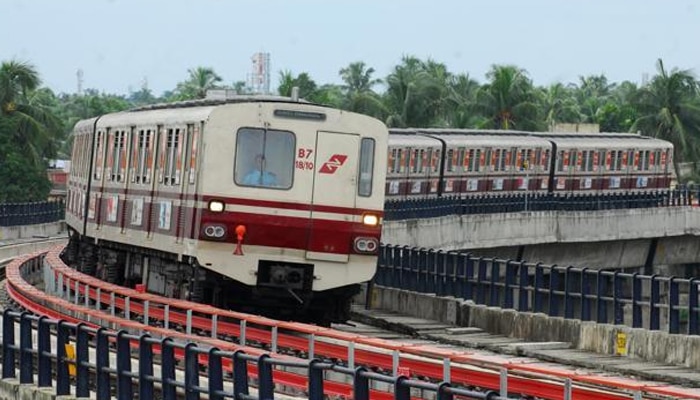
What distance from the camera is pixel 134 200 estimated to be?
29.4 metres

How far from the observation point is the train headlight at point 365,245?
26.2m

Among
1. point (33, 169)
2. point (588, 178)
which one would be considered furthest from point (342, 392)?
point (33, 169)

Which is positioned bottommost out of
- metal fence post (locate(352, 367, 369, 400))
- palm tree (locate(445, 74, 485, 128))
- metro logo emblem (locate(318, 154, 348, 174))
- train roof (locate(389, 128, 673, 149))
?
metal fence post (locate(352, 367, 369, 400))

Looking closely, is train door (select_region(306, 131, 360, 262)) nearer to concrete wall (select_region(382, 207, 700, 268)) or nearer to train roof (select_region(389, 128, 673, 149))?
concrete wall (select_region(382, 207, 700, 268))

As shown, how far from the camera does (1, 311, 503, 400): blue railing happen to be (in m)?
13.3

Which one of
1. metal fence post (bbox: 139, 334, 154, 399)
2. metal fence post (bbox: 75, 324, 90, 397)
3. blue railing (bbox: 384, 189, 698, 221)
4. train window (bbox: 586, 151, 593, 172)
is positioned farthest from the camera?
train window (bbox: 586, 151, 593, 172)

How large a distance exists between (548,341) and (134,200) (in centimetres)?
661

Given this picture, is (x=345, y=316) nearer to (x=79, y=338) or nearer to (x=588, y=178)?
(x=79, y=338)

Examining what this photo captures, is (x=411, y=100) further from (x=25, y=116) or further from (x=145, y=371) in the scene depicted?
(x=145, y=371)

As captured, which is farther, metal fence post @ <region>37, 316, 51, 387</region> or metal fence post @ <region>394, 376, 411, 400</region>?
metal fence post @ <region>37, 316, 51, 387</region>

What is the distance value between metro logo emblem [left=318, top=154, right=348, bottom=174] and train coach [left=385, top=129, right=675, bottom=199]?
33668mm

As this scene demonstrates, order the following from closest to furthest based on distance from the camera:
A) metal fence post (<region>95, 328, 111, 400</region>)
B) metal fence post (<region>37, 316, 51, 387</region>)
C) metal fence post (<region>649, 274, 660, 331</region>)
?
1. metal fence post (<region>95, 328, 111, 400</region>)
2. metal fence post (<region>37, 316, 51, 387</region>)
3. metal fence post (<region>649, 274, 660, 331</region>)

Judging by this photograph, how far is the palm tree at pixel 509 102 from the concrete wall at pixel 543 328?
61085mm

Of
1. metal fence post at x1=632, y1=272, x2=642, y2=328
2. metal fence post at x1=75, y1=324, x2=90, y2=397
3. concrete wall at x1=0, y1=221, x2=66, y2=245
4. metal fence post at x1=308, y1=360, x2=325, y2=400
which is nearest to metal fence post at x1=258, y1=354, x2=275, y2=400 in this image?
metal fence post at x1=308, y1=360, x2=325, y2=400
